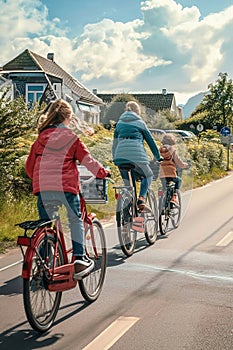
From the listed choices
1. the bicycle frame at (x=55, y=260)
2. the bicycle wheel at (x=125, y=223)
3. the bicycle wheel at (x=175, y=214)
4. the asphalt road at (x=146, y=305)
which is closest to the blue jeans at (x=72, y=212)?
the bicycle frame at (x=55, y=260)

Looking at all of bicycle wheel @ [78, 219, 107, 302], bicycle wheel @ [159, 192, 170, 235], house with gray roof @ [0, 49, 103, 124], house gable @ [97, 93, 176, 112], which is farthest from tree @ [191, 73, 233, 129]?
bicycle wheel @ [78, 219, 107, 302]

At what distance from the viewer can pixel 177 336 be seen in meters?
4.93

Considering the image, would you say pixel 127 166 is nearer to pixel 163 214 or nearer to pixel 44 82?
pixel 163 214

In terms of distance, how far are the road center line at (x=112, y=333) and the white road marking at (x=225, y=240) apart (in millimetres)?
4194

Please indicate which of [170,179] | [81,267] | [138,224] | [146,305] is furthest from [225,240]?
[81,267]

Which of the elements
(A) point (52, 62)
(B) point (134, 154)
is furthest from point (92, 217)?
(A) point (52, 62)

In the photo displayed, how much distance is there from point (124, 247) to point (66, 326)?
3052 millimetres

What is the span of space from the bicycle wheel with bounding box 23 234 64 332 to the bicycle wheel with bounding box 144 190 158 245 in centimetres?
380

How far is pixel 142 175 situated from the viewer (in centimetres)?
888

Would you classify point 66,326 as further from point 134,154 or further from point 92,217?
point 134,154

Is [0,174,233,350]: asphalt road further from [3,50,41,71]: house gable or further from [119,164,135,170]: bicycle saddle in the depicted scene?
[3,50,41,71]: house gable

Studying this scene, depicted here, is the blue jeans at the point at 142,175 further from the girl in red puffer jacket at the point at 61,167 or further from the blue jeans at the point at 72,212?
the blue jeans at the point at 72,212

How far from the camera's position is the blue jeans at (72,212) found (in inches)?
220

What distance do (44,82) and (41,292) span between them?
4188 centimetres
